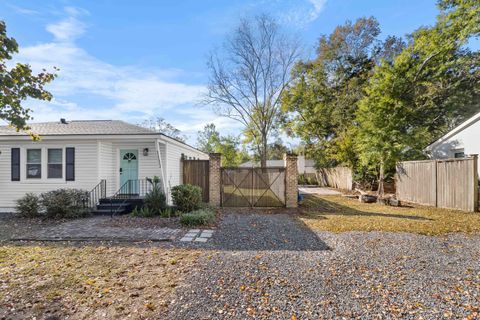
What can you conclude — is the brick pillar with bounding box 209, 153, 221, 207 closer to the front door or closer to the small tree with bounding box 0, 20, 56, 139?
the front door

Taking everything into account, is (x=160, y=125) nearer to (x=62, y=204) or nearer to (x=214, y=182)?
(x=214, y=182)

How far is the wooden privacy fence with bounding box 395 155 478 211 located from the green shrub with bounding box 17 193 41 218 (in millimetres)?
15481

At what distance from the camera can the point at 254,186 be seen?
441 inches

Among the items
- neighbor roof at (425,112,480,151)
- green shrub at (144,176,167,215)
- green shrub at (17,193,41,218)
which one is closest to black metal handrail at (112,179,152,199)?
green shrub at (144,176,167,215)

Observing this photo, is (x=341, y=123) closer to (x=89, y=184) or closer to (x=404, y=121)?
(x=404, y=121)

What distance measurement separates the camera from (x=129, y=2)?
8.90 m

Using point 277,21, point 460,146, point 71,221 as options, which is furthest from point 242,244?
point 277,21

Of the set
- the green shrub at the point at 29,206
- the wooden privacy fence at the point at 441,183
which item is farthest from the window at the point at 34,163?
the wooden privacy fence at the point at 441,183

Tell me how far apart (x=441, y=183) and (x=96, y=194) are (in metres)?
13.8

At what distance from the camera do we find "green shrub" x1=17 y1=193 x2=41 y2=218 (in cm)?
912

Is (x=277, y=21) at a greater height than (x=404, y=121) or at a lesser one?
greater

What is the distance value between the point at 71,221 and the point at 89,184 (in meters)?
1.98

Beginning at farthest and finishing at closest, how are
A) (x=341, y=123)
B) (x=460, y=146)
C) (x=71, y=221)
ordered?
(x=341, y=123) < (x=460, y=146) < (x=71, y=221)

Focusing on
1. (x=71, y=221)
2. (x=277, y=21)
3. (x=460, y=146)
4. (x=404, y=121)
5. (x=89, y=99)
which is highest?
(x=277, y=21)
